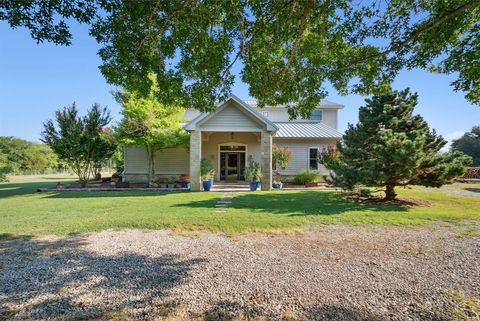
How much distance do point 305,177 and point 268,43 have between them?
13335 mm

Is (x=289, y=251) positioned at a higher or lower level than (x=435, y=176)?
lower

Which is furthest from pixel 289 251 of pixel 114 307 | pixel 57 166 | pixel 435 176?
pixel 57 166

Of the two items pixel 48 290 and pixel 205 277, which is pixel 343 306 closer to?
pixel 205 277

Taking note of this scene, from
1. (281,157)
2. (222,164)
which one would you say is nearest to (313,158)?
(281,157)

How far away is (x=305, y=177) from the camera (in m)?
17.7

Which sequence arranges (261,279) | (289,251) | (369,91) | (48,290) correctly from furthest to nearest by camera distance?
(369,91) → (289,251) → (261,279) → (48,290)

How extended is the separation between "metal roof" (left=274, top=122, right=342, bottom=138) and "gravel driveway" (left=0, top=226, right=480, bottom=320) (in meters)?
13.3

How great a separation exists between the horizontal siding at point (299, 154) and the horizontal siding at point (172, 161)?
7.69m

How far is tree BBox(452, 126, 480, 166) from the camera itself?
37897mm

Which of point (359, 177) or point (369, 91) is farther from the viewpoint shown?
point (359, 177)

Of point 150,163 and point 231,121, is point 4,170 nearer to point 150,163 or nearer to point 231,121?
point 150,163

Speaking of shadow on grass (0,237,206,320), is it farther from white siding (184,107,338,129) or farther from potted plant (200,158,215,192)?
white siding (184,107,338,129)

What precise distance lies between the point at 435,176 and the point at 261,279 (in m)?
9.70

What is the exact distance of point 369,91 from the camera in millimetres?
6547
